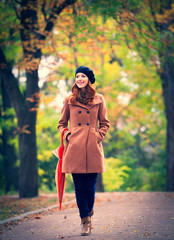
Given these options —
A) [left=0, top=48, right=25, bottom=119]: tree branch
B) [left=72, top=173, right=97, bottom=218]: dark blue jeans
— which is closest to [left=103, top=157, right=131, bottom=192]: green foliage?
[left=0, top=48, right=25, bottom=119]: tree branch

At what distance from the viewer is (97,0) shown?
9516 millimetres

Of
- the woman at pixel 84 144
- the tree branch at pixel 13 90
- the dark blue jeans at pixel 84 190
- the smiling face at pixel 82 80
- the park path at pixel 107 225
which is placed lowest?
the park path at pixel 107 225

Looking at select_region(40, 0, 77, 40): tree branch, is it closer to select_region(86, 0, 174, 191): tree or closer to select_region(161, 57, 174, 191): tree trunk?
select_region(86, 0, 174, 191): tree

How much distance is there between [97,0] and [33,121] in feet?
13.7

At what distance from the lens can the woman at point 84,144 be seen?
4.96 m

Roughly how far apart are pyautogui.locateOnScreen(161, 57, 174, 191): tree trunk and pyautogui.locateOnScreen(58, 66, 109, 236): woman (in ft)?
27.7

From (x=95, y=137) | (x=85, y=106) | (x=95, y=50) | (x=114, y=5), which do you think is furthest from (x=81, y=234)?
(x=95, y=50)

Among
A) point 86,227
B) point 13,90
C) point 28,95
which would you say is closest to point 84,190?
point 86,227

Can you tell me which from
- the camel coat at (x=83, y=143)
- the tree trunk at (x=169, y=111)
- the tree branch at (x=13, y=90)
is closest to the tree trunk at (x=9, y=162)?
the tree branch at (x=13, y=90)

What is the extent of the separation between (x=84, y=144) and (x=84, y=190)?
695 mm

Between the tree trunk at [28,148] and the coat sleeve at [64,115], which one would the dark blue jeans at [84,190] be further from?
the tree trunk at [28,148]

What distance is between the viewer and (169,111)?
45.1ft

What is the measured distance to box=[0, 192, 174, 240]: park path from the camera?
4.74 metres

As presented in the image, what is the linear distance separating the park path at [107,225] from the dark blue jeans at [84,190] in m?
0.37
